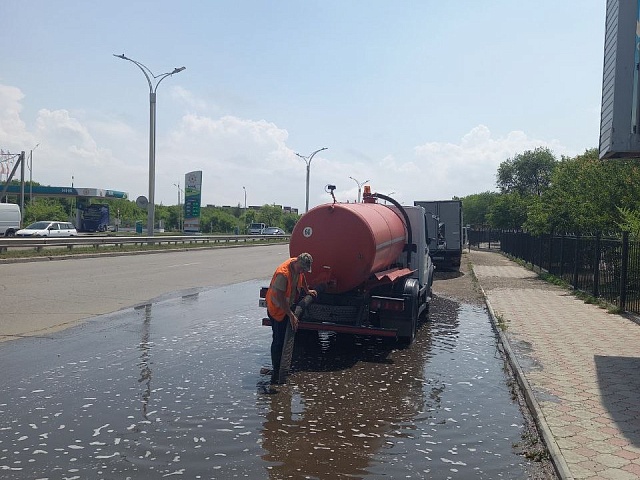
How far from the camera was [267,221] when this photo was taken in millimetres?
123375

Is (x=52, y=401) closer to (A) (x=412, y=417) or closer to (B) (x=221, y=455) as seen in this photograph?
(B) (x=221, y=455)

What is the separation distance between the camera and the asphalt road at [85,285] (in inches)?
456

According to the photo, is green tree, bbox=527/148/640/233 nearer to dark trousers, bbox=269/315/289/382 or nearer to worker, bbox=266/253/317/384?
worker, bbox=266/253/317/384

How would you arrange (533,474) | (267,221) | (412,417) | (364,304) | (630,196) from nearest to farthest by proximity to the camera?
(533,474) < (412,417) < (364,304) < (630,196) < (267,221)

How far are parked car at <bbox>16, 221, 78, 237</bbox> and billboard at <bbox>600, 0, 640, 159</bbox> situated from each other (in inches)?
1479

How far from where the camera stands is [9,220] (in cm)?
4334

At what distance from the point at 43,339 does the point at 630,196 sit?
18869mm

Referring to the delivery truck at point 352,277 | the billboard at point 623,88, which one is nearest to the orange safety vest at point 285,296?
the delivery truck at point 352,277

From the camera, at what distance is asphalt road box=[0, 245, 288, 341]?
1159cm

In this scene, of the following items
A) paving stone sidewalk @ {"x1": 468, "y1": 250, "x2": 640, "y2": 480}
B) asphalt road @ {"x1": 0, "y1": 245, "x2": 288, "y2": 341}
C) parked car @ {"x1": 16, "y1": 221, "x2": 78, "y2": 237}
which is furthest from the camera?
parked car @ {"x1": 16, "y1": 221, "x2": 78, "y2": 237}

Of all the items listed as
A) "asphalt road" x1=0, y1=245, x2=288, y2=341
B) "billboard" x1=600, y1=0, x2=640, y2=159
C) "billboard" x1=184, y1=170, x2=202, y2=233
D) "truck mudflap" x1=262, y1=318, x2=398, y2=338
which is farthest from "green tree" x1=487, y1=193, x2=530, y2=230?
"truck mudflap" x1=262, y1=318, x2=398, y2=338

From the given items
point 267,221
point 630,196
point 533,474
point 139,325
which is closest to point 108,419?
point 533,474

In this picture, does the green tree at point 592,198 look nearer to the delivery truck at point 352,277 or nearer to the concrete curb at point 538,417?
the concrete curb at point 538,417

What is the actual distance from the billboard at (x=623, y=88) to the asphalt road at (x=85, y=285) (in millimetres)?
9804
